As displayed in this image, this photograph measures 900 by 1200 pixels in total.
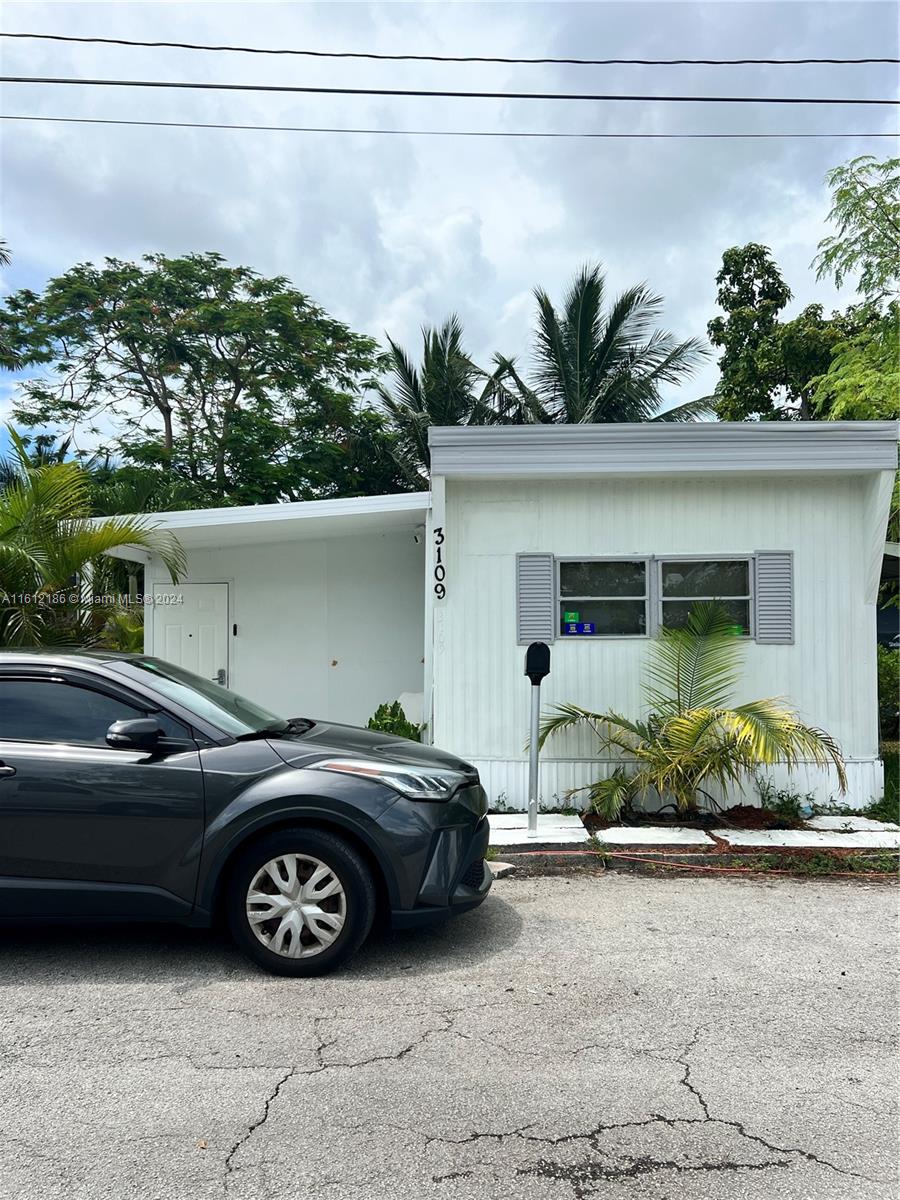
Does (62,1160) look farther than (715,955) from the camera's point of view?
No

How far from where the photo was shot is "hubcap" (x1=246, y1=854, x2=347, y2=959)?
4.39 meters

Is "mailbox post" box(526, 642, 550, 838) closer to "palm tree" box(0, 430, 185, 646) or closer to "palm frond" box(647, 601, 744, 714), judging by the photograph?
"palm frond" box(647, 601, 744, 714)

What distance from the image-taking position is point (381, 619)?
36.8 ft

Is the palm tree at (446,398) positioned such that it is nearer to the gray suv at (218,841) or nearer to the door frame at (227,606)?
the door frame at (227,606)

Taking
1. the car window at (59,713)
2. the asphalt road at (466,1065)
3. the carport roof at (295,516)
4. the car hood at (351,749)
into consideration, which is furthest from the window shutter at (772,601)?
the car window at (59,713)

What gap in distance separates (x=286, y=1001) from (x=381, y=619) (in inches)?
286

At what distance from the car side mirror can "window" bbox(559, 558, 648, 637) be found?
465 cm

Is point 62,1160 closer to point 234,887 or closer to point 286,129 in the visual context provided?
point 234,887

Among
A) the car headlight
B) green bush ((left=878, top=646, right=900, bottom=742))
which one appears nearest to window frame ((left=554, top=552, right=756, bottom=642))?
the car headlight

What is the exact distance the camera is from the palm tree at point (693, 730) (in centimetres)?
736

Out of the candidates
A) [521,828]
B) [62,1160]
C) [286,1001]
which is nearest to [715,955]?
[286,1001]

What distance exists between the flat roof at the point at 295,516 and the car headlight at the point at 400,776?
155 inches

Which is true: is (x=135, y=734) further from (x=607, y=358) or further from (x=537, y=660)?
(x=607, y=358)

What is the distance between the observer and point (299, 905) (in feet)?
14.5
